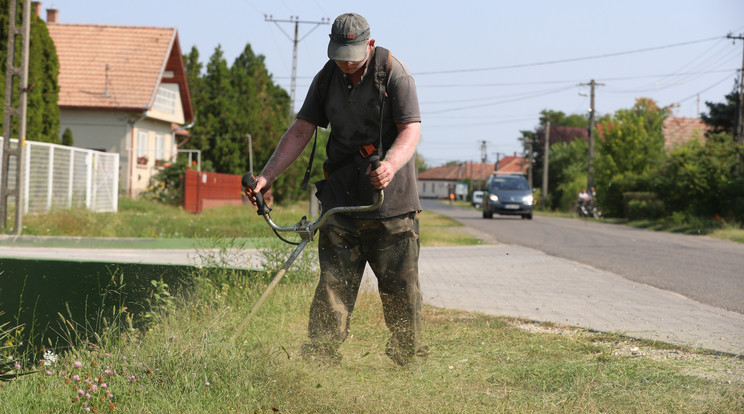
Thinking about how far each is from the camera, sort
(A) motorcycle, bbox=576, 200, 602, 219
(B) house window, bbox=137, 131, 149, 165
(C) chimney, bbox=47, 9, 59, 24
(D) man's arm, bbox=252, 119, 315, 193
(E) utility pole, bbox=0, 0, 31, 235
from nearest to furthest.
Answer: (D) man's arm, bbox=252, 119, 315, 193 → (E) utility pole, bbox=0, 0, 31, 235 → (B) house window, bbox=137, 131, 149, 165 → (A) motorcycle, bbox=576, 200, 602, 219 → (C) chimney, bbox=47, 9, 59, 24

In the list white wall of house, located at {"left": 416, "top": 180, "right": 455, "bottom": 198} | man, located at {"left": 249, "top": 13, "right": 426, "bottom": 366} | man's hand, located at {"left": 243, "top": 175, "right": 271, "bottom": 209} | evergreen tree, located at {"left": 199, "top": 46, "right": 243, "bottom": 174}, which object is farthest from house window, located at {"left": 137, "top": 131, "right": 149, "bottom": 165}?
white wall of house, located at {"left": 416, "top": 180, "right": 455, "bottom": 198}

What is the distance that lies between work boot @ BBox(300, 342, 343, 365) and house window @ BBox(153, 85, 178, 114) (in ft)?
124

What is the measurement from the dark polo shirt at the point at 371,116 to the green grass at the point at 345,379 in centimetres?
83

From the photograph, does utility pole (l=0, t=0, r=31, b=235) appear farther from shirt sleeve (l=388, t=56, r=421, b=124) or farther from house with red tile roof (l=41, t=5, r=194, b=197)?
house with red tile roof (l=41, t=5, r=194, b=197)

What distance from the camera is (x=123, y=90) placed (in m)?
37.8

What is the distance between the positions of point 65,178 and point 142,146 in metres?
17.0

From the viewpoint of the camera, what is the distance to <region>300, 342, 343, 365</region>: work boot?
424cm

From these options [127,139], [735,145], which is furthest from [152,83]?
[735,145]

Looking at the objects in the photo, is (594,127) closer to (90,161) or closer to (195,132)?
(195,132)

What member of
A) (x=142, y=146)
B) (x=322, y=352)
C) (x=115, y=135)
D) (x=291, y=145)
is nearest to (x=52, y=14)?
(x=142, y=146)

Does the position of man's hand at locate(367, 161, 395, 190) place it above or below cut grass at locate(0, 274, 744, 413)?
above

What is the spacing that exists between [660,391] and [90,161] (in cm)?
2314

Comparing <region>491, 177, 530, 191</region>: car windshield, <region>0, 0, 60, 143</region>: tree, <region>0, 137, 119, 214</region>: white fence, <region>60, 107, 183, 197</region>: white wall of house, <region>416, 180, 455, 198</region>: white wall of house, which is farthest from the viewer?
<region>416, 180, 455, 198</region>: white wall of house

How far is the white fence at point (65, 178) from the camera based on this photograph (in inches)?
784
